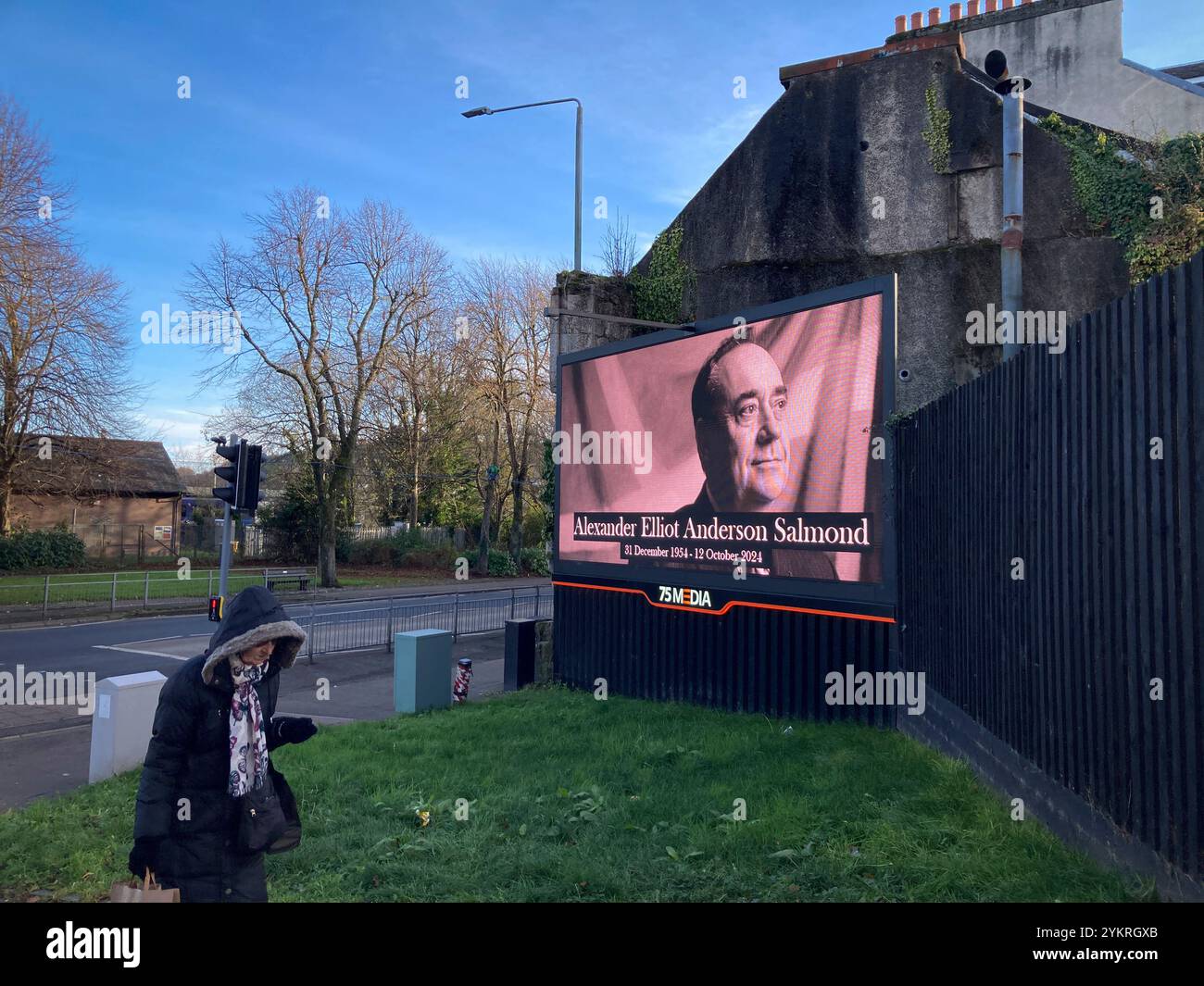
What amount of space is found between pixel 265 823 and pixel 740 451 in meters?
7.19

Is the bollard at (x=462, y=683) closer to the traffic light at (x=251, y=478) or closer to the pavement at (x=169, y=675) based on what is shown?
the pavement at (x=169, y=675)

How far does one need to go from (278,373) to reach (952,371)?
94.5 ft

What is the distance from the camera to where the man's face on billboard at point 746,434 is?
9.71 m

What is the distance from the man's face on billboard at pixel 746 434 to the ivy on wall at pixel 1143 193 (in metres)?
4.88

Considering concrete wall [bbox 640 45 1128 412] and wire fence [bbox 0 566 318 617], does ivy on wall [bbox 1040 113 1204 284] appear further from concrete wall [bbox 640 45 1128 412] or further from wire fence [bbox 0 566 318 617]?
wire fence [bbox 0 566 318 617]

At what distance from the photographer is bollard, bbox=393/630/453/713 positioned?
457 inches

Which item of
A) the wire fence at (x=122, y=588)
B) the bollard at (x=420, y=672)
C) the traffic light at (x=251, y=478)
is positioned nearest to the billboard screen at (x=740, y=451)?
the bollard at (x=420, y=672)

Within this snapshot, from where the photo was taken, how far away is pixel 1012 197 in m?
10.0

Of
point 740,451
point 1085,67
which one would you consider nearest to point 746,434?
point 740,451

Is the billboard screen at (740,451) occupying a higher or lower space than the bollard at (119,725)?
higher

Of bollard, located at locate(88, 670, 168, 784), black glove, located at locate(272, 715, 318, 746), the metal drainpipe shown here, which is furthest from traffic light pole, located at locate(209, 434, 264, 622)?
the metal drainpipe

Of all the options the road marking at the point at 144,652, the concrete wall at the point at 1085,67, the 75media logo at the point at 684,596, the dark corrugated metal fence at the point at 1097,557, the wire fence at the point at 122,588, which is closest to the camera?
the dark corrugated metal fence at the point at 1097,557

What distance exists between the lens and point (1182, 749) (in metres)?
3.68
